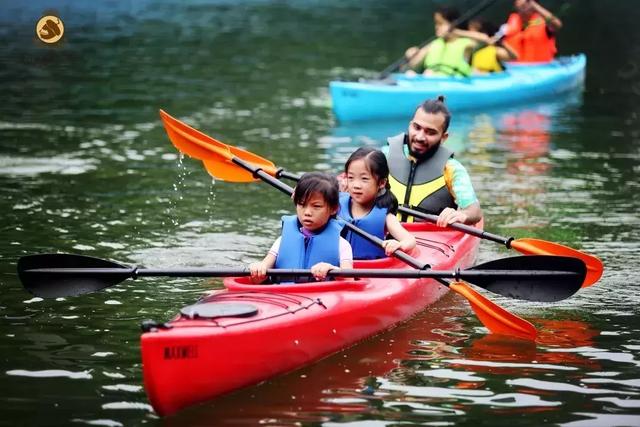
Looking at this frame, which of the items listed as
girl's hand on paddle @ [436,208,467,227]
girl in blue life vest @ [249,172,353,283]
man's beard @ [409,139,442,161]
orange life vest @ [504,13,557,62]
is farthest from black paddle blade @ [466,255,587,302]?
orange life vest @ [504,13,557,62]

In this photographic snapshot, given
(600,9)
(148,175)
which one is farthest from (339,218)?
(600,9)

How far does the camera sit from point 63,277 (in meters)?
6.30

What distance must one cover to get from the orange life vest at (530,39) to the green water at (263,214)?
1.03m

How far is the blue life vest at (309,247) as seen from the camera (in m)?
6.46

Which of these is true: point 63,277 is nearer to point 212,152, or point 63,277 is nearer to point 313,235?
point 313,235

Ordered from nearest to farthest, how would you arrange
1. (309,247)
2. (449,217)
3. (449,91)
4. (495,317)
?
1. (309,247)
2. (495,317)
3. (449,217)
4. (449,91)

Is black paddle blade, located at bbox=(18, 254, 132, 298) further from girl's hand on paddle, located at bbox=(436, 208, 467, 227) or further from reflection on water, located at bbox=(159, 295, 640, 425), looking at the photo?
girl's hand on paddle, located at bbox=(436, 208, 467, 227)

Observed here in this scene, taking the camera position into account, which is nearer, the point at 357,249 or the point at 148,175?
→ the point at 357,249

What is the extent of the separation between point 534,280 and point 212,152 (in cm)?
265

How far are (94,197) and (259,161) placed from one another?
245 cm

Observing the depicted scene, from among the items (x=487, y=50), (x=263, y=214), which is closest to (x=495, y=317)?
(x=263, y=214)

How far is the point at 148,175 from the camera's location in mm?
11289

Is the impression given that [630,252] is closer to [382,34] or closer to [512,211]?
[512,211]

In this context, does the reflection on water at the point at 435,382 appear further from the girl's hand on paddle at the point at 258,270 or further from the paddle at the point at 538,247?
the girl's hand on paddle at the point at 258,270
